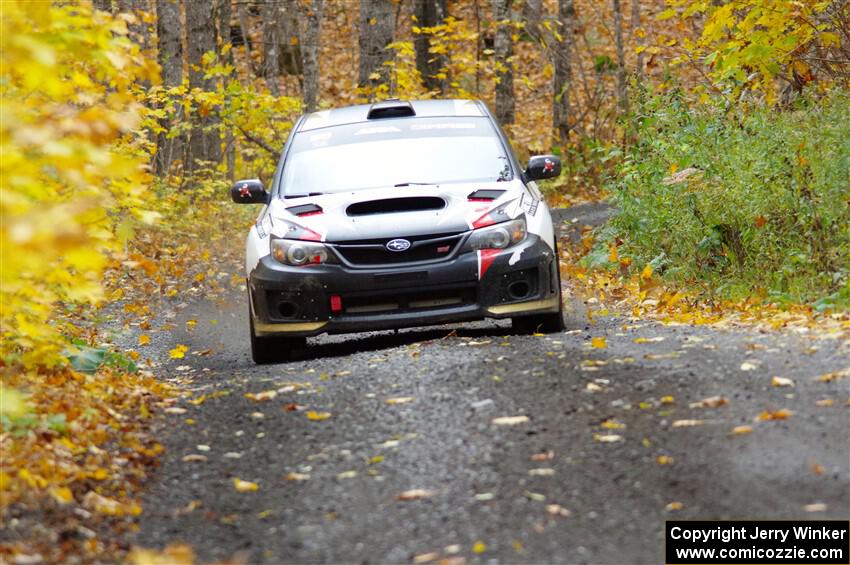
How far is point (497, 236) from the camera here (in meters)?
8.42

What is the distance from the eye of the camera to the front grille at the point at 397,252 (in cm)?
837

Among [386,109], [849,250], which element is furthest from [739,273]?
[386,109]

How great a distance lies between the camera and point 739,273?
9.81 metres

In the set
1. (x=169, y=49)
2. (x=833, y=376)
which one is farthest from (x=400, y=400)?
(x=169, y=49)

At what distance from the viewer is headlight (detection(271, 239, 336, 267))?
8383mm

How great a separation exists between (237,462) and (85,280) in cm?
122

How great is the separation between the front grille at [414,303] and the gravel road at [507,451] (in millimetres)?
488

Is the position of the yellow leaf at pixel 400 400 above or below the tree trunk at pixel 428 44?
below

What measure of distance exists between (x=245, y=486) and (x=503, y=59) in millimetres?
18462

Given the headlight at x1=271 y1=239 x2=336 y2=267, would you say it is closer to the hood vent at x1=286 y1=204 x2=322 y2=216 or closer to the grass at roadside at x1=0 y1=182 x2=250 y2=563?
the hood vent at x1=286 y1=204 x2=322 y2=216

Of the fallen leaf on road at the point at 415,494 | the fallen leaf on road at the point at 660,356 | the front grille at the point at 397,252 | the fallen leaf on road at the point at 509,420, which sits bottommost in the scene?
A: the fallen leaf on road at the point at 660,356

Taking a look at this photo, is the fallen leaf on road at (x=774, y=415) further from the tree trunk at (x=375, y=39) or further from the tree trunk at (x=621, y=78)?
the tree trunk at (x=621, y=78)

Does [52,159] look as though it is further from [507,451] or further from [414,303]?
[414,303]

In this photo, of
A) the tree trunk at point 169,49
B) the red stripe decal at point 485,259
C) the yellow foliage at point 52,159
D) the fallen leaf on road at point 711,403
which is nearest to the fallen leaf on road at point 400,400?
the fallen leaf on road at point 711,403
